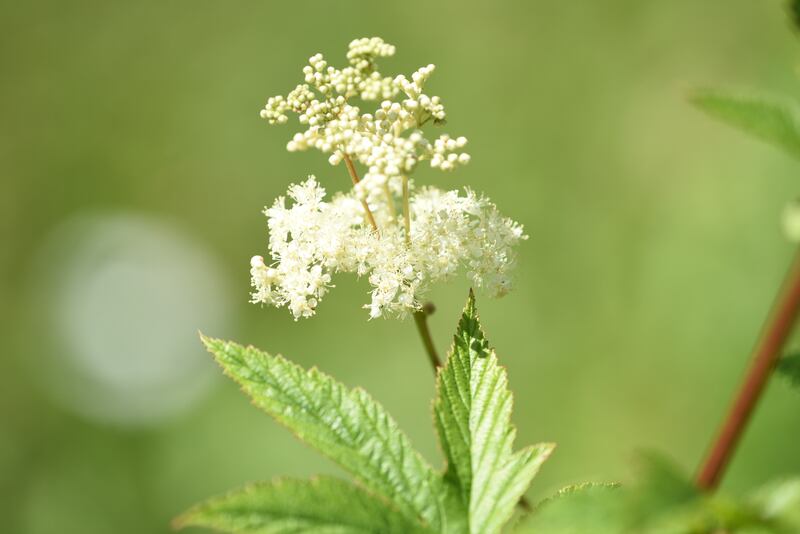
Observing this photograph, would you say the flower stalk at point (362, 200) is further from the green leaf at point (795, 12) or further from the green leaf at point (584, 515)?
the green leaf at point (795, 12)

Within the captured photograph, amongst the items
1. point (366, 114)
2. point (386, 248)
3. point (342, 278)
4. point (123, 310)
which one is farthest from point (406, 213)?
point (123, 310)

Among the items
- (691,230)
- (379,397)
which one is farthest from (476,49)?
(379,397)

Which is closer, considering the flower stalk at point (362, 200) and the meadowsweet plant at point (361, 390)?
the meadowsweet plant at point (361, 390)

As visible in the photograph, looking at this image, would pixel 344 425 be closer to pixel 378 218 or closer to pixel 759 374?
pixel 378 218

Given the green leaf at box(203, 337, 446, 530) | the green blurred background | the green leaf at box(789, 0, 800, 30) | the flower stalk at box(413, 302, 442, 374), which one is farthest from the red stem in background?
the green blurred background

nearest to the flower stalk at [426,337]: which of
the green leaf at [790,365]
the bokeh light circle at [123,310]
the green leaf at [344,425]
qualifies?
the green leaf at [344,425]
